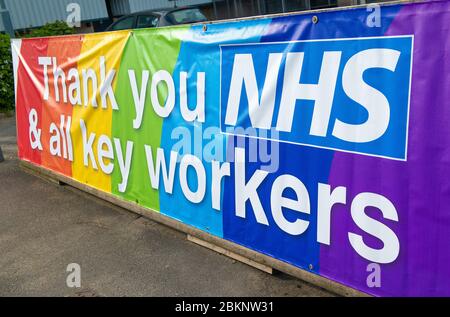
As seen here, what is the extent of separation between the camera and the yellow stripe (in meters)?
4.46

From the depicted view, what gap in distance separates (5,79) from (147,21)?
3741 mm

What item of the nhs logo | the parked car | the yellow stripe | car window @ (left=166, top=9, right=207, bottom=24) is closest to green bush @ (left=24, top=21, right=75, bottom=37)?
the parked car

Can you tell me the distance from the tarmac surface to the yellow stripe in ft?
1.02

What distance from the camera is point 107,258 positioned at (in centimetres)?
387

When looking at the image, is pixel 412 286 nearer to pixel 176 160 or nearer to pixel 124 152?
pixel 176 160

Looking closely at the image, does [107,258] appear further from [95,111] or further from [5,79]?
[5,79]

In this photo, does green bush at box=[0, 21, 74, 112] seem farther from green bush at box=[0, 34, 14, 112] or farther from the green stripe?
the green stripe

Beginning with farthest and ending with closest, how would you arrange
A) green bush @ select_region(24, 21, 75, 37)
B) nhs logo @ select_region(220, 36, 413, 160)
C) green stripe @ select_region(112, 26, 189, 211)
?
green bush @ select_region(24, 21, 75, 37)
green stripe @ select_region(112, 26, 189, 211)
nhs logo @ select_region(220, 36, 413, 160)

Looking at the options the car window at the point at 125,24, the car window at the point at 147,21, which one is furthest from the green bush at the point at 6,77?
the car window at the point at 147,21

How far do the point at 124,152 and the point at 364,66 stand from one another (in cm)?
274

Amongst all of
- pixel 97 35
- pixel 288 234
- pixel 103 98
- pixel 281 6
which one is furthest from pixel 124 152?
pixel 281 6

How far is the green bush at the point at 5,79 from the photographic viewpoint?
10.8 meters

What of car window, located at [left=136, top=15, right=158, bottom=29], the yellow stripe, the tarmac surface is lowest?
the tarmac surface

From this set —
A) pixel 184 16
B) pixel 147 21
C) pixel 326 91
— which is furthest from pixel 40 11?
pixel 326 91
